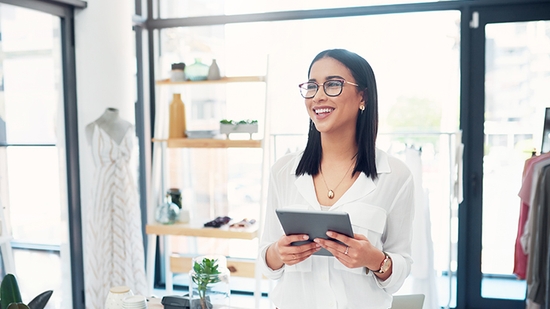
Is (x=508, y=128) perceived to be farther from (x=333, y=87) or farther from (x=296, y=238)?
(x=296, y=238)

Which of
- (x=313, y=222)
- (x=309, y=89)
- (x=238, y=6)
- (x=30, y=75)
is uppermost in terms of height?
(x=238, y=6)

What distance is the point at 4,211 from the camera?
2984mm

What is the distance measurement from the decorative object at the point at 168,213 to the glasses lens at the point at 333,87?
2.53 metres

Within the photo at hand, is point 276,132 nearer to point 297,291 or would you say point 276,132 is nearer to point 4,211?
point 4,211

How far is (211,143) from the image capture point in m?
3.67

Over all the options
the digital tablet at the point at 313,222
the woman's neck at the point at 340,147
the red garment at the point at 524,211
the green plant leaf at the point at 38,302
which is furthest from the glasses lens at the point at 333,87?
the red garment at the point at 524,211

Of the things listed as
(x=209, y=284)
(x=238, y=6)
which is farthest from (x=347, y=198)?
(x=238, y=6)

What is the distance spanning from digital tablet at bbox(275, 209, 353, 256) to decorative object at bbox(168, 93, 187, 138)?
2.49 m

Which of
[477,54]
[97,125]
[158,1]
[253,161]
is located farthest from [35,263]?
[477,54]

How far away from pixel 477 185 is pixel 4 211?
312 cm

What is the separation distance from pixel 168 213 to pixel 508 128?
2.53m

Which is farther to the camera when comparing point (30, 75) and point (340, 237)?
point (30, 75)

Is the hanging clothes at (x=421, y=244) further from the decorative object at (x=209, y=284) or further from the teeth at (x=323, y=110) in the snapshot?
the teeth at (x=323, y=110)

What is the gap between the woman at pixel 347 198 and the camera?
59.9 inches
